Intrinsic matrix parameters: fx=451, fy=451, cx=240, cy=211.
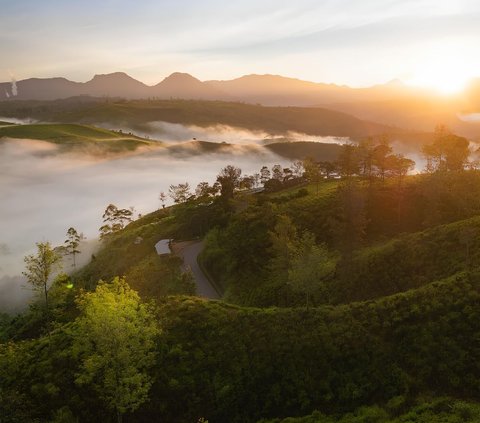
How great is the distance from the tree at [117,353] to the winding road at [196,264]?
32369 millimetres

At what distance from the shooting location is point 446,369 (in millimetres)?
37594

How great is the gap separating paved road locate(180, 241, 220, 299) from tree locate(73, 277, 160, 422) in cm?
3237

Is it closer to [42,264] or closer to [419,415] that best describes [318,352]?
[419,415]

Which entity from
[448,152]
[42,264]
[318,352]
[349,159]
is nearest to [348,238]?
[318,352]

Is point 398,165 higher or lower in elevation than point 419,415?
higher

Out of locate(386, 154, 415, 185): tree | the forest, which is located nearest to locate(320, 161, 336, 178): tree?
locate(386, 154, 415, 185): tree

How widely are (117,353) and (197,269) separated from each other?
47222 mm

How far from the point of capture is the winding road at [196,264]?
7544cm

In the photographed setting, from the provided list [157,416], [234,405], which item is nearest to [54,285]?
[157,416]

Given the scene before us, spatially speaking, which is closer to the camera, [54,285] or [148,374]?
[148,374]

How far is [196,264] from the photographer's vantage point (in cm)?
8744

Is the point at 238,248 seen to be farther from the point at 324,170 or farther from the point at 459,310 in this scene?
the point at 324,170

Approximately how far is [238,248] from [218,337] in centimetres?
3843

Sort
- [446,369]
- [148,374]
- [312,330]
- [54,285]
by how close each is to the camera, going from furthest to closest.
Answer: [54,285], [312,330], [148,374], [446,369]
